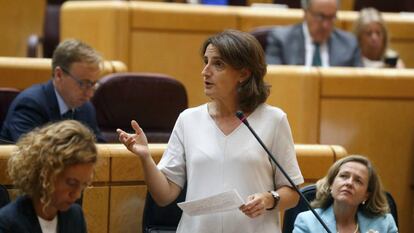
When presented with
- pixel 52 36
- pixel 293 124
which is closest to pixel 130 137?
pixel 293 124

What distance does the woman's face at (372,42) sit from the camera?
5305 mm

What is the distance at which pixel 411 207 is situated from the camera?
4.40 metres

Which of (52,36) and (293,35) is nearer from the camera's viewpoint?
(293,35)

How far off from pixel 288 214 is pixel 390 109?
1.22 m

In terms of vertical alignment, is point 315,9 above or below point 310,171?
above

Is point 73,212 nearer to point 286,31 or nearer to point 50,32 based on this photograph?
point 286,31

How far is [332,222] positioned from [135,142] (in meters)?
0.80

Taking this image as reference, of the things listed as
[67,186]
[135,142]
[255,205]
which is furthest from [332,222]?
[67,186]

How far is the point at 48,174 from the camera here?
7.95ft

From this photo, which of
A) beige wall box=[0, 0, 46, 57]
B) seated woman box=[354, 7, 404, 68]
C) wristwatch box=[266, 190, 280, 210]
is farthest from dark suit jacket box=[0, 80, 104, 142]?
beige wall box=[0, 0, 46, 57]

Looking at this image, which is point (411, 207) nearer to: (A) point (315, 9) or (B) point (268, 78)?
(B) point (268, 78)

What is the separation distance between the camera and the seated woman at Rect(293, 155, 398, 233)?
3.29m

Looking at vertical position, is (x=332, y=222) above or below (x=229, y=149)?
below

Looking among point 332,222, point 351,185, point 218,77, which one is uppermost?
point 218,77
